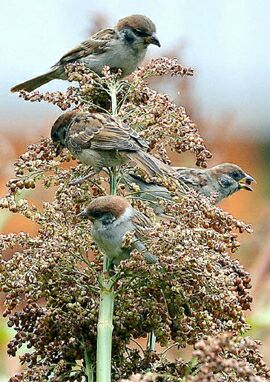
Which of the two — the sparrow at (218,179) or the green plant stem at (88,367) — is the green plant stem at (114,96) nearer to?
the green plant stem at (88,367)

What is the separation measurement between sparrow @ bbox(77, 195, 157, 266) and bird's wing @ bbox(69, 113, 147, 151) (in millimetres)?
337

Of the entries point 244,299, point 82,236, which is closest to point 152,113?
point 82,236

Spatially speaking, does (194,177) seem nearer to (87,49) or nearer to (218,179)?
(218,179)

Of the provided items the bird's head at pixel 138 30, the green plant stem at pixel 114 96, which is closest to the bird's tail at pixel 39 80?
the bird's head at pixel 138 30

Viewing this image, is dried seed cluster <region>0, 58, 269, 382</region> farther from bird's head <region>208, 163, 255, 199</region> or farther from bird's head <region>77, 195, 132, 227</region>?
bird's head <region>208, 163, 255, 199</region>

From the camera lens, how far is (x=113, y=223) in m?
2.93

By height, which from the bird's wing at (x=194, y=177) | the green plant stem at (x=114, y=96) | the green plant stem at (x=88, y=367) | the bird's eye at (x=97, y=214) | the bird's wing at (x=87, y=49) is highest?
the bird's wing at (x=87, y=49)

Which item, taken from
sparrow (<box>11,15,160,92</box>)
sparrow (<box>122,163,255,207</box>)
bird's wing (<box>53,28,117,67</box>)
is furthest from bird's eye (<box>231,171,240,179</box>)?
bird's wing (<box>53,28,117,67</box>)

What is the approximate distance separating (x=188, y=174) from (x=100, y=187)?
1.73 meters

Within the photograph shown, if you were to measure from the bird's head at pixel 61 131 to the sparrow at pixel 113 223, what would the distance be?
35cm

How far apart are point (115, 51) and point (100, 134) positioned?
3.03ft

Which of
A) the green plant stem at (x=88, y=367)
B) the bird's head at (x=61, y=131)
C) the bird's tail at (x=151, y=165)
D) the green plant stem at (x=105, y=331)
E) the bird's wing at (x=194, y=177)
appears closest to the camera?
the green plant stem at (x=105, y=331)

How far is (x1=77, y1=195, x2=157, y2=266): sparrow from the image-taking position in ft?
9.43

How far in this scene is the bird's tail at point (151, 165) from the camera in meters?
3.09
